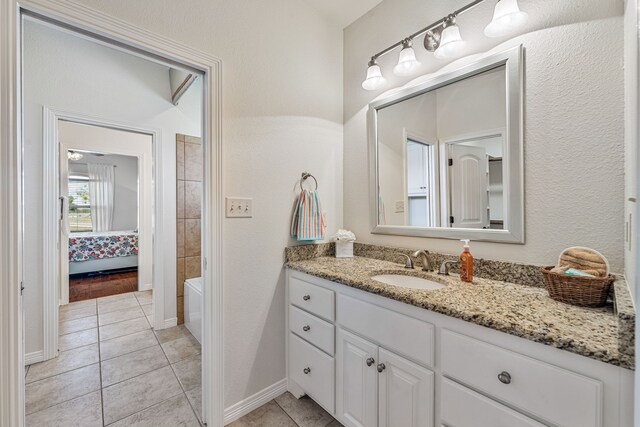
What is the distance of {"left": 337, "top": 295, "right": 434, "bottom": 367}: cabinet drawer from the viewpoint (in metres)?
0.98

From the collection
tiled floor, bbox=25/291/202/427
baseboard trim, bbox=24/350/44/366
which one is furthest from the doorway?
baseboard trim, bbox=24/350/44/366

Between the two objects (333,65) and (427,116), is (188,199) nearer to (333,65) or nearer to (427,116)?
(333,65)

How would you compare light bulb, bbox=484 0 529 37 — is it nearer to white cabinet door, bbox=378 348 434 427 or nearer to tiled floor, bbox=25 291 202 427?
white cabinet door, bbox=378 348 434 427

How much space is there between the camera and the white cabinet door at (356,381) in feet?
3.81

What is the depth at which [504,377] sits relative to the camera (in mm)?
774

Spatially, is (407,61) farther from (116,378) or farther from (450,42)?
(116,378)

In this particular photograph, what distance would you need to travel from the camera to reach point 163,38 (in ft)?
4.10

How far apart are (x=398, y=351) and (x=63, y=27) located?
6.29 feet

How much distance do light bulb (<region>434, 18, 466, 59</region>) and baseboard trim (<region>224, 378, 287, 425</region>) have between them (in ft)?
6.93

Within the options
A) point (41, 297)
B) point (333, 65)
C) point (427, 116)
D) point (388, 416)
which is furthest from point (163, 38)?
point (41, 297)

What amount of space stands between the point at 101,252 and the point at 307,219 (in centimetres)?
479

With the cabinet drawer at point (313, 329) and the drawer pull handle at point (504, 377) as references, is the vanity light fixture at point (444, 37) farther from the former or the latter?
the cabinet drawer at point (313, 329)

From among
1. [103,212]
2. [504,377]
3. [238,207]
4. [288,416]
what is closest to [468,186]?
[504,377]

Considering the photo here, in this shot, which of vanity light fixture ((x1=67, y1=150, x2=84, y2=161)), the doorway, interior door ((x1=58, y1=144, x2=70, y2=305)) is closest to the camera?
interior door ((x1=58, y1=144, x2=70, y2=305))
